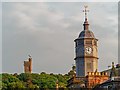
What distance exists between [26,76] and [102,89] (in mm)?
52691

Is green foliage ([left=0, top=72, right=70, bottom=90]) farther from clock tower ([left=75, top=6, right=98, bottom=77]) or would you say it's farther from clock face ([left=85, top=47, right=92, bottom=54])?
clock face ([left=85, top=47, right=92, bottom=54])

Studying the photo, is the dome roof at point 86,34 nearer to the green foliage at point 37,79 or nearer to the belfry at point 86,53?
the belfry at point 86,53

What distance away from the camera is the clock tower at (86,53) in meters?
111

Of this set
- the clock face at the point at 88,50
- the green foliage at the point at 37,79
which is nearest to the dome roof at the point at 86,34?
the clock face at the point at 88,50

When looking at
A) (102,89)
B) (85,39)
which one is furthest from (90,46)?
(102,89)

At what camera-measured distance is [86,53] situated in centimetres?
11162

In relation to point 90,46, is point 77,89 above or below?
below

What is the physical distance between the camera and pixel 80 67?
371 ft

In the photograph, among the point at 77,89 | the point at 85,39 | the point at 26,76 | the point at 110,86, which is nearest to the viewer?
the point at 110,86

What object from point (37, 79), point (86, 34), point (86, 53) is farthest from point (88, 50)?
point (37, 79)

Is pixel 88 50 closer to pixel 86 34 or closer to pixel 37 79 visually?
pixel 86 34

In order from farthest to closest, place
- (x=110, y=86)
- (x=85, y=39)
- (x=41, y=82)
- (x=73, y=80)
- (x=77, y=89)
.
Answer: (x=41, y=82) < (x=85, y=39) < (x=73, y=80) < (x=77, y=89) < (x=110, y=86)

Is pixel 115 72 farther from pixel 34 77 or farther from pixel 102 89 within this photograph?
pixel 34 77

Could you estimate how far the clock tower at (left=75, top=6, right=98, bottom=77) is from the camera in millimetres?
111438
